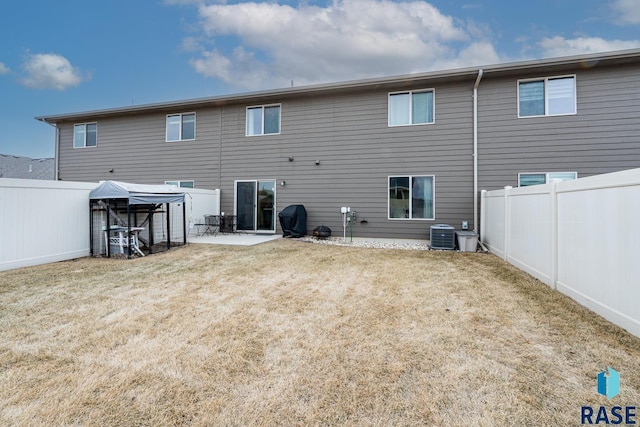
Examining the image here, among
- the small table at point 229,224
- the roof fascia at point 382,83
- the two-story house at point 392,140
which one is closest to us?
the roof fascia at point 382,83

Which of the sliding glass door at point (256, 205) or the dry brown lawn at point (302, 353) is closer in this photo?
the dry brown lawn at point (302, 353)

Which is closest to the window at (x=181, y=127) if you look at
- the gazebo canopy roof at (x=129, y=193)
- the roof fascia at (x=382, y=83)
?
the roof fascia at (x=382, y=83)

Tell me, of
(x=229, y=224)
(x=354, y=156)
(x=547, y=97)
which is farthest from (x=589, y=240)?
(x=229, y=224)

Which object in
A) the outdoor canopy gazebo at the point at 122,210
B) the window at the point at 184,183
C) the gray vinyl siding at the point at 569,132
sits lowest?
the outdoor canopy gazebo at the point at 122,210

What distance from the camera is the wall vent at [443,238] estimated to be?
7.75m

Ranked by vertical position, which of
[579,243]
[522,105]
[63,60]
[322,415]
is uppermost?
[63,60]

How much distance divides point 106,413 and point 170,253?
19.6ft

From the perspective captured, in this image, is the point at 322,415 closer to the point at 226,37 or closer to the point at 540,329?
the point at 540,329

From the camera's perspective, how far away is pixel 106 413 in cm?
171

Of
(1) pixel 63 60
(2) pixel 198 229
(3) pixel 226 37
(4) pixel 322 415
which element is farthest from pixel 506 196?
(1) pixel 63 60

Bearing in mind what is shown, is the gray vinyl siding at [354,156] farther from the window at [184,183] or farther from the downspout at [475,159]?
the window at [184,183]

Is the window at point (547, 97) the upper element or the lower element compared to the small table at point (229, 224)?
upper

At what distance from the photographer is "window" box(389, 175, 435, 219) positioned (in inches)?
347

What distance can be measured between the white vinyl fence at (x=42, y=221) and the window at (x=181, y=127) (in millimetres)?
4739
